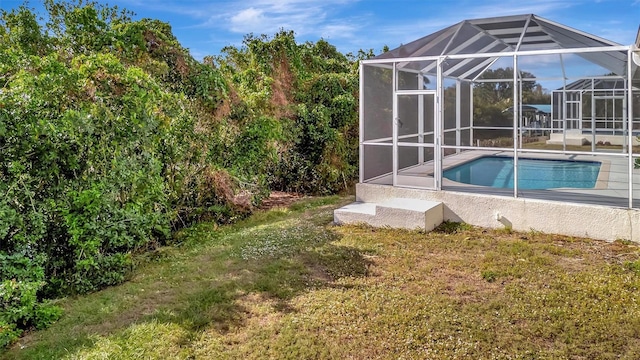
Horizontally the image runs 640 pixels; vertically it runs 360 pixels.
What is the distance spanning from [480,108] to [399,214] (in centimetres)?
855

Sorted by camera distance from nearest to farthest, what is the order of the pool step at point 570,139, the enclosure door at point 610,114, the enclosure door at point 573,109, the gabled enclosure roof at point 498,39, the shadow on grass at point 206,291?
the shadow on grass at point 206,291
the gabled enclosure roof at point 498,39
the pool step at point 570,139
the enclosure door at point 610,114
the enclosure door at point 573,109

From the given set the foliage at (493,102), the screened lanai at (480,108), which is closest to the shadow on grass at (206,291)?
the screened lanai at (480,108)

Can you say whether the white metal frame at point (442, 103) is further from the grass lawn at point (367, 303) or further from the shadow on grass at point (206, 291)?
the shadow on grass at point (206, 291)

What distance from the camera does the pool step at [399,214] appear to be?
8633 mm

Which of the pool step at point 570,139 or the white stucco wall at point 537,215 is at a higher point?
the pool step at point 570,139

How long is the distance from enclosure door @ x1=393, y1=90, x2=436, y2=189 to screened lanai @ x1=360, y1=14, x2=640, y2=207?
0.02 meters

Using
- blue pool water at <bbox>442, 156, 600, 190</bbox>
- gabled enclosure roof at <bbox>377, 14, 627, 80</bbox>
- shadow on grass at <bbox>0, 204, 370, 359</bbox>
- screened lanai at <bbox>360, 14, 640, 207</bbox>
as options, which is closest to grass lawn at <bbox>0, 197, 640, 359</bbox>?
shadow on grass at <bbox>0, 204, 370, 359</bbox>

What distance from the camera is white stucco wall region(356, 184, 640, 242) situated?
779cm

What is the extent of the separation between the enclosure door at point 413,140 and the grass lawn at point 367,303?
2.09 m

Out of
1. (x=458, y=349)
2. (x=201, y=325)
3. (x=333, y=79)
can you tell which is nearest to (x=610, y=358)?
(x=458, y=349)

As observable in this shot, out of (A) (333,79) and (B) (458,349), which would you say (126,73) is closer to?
(B) (458,349)

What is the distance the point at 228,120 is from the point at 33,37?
11.8 ft

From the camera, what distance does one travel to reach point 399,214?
881 centimetres

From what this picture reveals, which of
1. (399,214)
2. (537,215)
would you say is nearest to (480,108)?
(537,215)
